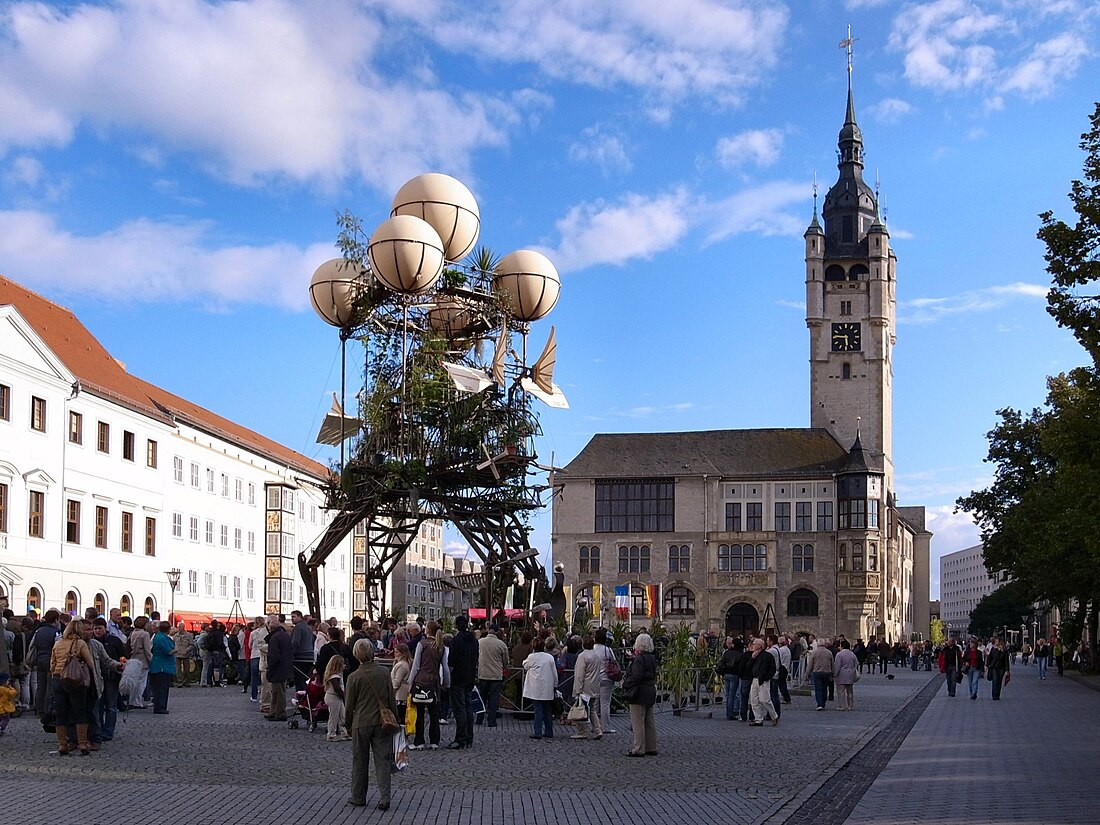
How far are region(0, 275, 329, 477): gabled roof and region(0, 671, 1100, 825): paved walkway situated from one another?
859 inches

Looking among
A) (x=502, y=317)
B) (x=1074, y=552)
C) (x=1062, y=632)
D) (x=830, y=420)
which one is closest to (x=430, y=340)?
(x=502, y=317)

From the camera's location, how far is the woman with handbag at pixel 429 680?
18.7m

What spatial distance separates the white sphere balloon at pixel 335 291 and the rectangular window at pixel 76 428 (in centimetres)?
1673

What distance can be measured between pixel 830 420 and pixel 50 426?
68467 millimetres

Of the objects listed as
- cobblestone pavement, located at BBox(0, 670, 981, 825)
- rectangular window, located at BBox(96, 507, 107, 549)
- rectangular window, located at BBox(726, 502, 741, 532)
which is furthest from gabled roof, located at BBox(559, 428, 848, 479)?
cobblestone pavement, located at BBox(0, 670, 981, 825)

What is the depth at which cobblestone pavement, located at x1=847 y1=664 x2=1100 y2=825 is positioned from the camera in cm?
1288

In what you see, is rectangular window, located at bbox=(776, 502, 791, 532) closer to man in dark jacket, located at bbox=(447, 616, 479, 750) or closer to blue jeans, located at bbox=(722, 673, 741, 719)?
blue jeans, located at bbox=(722, 673, 741, 719)

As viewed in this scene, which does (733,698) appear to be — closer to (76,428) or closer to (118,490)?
(76,428)

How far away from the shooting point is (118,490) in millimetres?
49250

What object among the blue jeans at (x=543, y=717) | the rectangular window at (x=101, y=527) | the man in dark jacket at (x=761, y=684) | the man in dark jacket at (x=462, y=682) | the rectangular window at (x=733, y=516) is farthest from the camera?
the rectangular window at (x=733, y=516)

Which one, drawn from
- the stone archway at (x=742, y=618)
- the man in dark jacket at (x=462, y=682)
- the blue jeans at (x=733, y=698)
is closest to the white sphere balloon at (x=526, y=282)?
the blue jeans at (x=733, y=698)

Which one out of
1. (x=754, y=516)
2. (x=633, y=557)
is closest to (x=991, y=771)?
(x=633, y=557)

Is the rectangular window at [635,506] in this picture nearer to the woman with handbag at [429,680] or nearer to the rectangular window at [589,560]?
the rectangular window at [589,560]

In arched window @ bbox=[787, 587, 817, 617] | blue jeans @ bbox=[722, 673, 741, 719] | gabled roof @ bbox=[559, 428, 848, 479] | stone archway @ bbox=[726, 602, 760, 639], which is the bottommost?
stone archway @ bbox=[726, 602, 760, 639]
